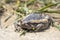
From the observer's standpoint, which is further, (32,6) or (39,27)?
(32,6)

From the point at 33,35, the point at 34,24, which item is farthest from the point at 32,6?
the point at 33,35

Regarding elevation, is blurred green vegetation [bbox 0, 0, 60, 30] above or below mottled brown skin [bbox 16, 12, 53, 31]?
above

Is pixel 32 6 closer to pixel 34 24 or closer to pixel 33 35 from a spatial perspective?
pixel 34 24

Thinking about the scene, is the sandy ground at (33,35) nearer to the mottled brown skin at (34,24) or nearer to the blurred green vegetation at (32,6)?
the mottled brown skin at (34,24)

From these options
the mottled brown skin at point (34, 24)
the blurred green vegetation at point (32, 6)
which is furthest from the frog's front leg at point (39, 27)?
the blurred green vegetation at point (32, 6)

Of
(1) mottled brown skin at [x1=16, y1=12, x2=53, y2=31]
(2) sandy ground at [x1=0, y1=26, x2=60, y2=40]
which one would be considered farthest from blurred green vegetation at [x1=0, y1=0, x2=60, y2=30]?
(2) sandy ground at [x1=0, y1=26, x2=60, y2=40]

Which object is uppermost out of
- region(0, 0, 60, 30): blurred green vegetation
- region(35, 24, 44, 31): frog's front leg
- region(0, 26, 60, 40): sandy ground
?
region(0, 0, 60, 30): blurred green vegetation

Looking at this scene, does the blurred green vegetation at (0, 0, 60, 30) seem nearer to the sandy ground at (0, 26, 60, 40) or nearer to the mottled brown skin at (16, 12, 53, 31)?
the mottled brown skin at (16, 12, 53, 31)

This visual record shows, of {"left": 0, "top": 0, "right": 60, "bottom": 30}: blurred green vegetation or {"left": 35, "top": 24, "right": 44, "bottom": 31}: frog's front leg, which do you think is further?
{"left": 0, "top": 0, "right": 60, "bottom": 30}: blurred green vegetation
